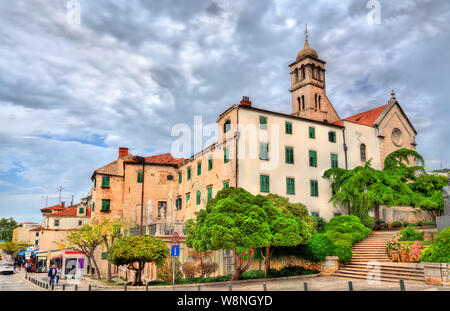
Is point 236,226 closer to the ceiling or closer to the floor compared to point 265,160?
closer to the floor

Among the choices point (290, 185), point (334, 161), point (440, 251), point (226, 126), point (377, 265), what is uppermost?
point (226, 126)

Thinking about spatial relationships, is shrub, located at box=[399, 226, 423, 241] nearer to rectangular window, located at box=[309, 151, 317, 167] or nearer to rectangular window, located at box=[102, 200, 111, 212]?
rectangular window, located at box=[309, 151, 317, 167]

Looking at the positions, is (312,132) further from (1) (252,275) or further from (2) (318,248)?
(1) (252,275)

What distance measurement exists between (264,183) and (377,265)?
11.3m

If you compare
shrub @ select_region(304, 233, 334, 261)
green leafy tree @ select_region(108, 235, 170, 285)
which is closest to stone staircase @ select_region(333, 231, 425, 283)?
shrub @ select_region(304, 233, 334, 261)

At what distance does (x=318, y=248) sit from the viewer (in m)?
24.2

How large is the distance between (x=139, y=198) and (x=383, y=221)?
977 inches

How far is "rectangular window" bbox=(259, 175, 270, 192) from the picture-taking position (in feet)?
99.6

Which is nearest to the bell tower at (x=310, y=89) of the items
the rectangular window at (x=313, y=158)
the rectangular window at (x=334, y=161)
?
the rectangular window at (x=334, y=161)

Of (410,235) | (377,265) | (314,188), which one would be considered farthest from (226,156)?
(410,235)

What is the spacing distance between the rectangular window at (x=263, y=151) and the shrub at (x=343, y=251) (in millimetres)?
9210

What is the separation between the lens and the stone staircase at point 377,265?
19.2 m
